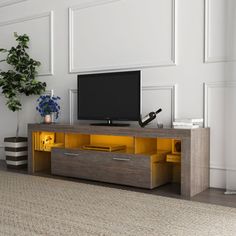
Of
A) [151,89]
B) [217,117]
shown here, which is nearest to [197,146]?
[217,117]

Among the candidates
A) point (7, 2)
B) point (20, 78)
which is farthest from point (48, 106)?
point (7, 2)

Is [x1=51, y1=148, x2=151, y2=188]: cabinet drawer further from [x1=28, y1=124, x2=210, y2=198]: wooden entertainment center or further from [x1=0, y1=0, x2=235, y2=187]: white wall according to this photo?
[x1=0, y1=0, x2=235, y2=187]: white wall

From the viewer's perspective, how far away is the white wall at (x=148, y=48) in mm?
3326

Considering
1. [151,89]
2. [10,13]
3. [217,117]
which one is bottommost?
[217,117]

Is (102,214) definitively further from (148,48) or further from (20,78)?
(20,78)

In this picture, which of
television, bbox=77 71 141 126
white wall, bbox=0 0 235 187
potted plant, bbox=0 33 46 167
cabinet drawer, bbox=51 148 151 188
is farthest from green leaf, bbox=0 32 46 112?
cabinet drawer, bbox=51 148 151 188

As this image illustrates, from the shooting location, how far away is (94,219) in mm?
2307

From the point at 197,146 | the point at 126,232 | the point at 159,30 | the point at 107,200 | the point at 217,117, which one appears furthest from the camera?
the point at 159,30

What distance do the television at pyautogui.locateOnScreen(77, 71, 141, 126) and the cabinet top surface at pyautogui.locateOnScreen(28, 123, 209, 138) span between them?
0.85ft

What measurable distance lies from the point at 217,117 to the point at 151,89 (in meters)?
0.80

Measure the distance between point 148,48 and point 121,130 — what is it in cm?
102

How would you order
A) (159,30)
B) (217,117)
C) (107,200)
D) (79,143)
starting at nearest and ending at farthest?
(107,200), (217,117), (159,30), (79,143)

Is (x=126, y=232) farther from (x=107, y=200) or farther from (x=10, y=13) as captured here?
(x=10, y=13)

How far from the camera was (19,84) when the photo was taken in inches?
180
